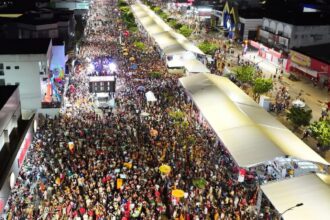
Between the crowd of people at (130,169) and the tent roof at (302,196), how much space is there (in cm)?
123

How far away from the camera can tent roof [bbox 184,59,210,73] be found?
165ft

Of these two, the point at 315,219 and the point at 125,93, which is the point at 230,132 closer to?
the point at 315,219

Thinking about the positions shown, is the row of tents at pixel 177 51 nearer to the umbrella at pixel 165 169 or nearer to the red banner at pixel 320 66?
the red banner at pixel 320 66

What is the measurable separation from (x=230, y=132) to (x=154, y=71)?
963 inches

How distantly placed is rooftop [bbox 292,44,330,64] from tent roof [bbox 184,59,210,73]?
15.2m

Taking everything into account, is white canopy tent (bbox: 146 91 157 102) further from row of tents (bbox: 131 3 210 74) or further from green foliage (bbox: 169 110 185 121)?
row of tents (bbox: 131 3 210 74)

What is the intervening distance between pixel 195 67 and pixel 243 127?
73.8 feet

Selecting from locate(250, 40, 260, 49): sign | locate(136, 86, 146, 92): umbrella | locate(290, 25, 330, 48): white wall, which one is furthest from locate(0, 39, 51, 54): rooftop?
locate(290, 25, 330, 48): white wall

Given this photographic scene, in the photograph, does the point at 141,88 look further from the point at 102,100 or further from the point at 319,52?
the point at 319,52

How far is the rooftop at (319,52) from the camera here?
180ft

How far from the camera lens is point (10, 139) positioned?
1028 inches

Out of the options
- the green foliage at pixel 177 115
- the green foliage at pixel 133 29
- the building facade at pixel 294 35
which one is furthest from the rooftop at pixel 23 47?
the green foliage at pixel 133 29

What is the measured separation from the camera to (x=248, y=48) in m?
76.7

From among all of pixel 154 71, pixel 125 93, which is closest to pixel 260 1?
pixel 154 71
